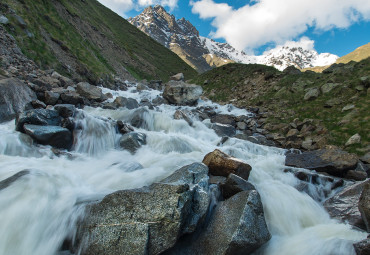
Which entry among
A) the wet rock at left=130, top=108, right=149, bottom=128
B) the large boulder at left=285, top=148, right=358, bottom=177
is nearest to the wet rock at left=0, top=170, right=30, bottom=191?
the wet rock at left=130, top=108, right=149, bottom=128

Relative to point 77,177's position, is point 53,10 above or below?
above

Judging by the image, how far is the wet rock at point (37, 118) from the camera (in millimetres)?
6891

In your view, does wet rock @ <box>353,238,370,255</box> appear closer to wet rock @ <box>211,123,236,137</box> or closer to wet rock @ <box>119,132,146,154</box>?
wet rock @ <box>119,132,146,154</box>

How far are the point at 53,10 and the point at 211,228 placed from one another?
93.7ft

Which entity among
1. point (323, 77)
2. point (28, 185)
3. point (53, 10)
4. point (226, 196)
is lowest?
point (28, 185)

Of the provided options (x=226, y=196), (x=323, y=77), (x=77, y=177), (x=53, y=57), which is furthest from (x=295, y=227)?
(x=53, y=57)

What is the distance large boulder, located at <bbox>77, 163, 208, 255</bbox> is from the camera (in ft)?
11.0

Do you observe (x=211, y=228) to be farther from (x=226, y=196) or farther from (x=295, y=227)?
(x=295, y=227)

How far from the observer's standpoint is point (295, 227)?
5.09 m

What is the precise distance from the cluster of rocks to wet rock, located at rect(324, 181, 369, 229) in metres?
2.15

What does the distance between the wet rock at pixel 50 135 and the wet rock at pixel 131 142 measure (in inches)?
78.6

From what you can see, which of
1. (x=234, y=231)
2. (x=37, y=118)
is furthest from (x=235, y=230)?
(x=37, y=118)

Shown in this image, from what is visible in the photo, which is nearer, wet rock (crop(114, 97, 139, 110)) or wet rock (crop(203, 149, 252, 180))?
wet rock (crop(203, 149, 252, 180))

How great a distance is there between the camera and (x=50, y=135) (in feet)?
22.1
